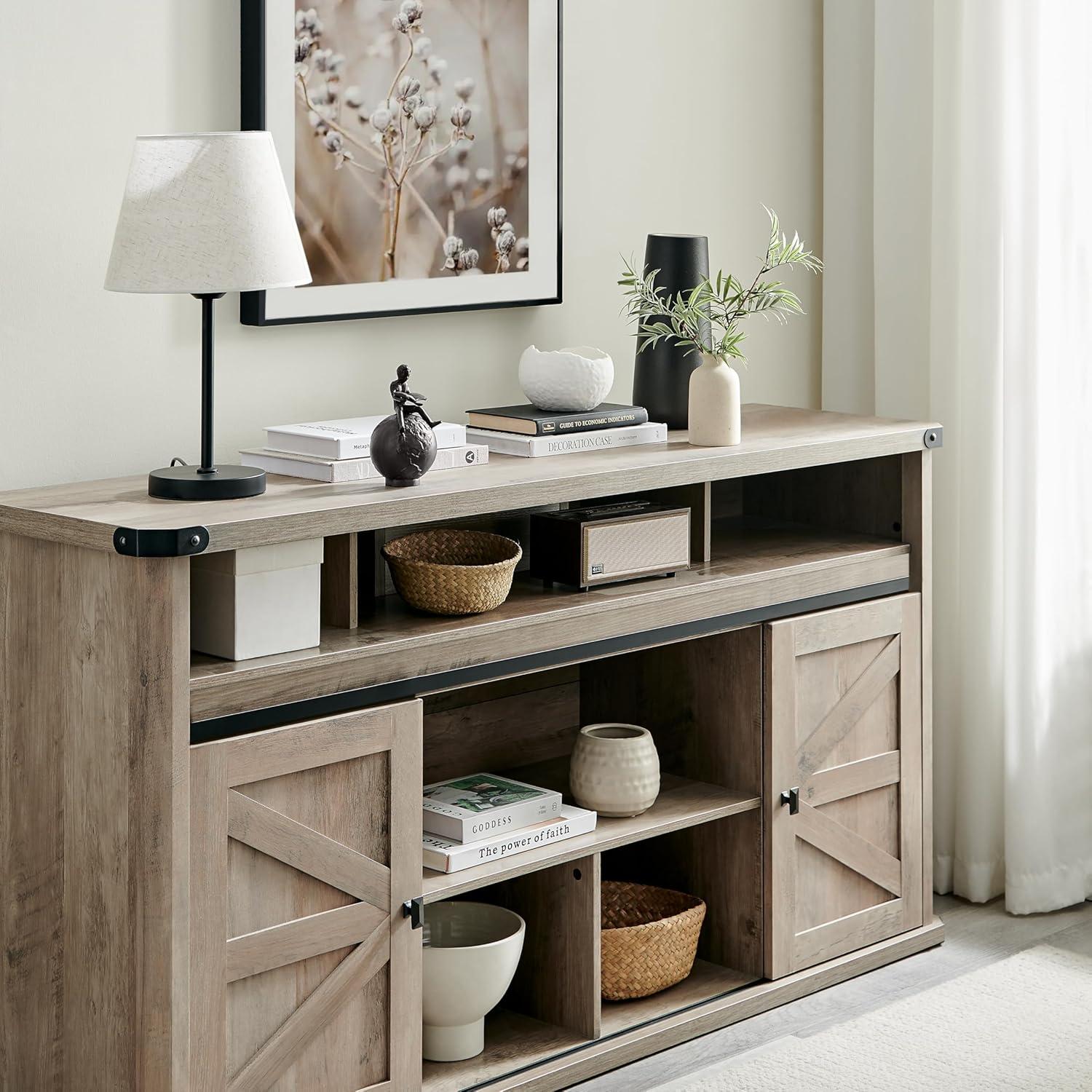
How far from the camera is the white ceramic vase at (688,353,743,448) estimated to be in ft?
8.41

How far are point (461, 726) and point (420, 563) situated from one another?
0.57 m

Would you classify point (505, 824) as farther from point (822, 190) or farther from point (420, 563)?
point (822, 190)

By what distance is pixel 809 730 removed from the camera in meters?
2.72

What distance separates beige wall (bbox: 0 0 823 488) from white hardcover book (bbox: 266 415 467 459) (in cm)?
18

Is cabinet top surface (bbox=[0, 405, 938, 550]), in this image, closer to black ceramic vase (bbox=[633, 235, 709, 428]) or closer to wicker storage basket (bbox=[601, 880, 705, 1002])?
black ceramic vase (bbox=[633, 235, 709, 428])

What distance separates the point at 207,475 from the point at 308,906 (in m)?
0.57

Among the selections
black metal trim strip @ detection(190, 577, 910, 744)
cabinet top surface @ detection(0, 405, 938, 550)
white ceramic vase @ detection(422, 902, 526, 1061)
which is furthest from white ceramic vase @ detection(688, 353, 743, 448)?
white ceramic vase @ detection(422, 902, 526, 1061)

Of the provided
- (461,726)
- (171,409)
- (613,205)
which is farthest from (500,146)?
(461,726)

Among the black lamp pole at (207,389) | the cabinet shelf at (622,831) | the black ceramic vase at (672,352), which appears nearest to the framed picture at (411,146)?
the black ceramic vase at (672,352)

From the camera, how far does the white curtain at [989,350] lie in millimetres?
3039

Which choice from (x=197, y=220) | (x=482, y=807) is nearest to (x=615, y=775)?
(x=482, y=807)

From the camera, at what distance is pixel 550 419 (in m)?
2.50

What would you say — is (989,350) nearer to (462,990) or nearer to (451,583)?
(451,583)

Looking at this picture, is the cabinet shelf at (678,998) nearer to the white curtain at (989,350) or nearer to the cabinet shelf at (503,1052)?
the cabinet shelf at (503,1052)
